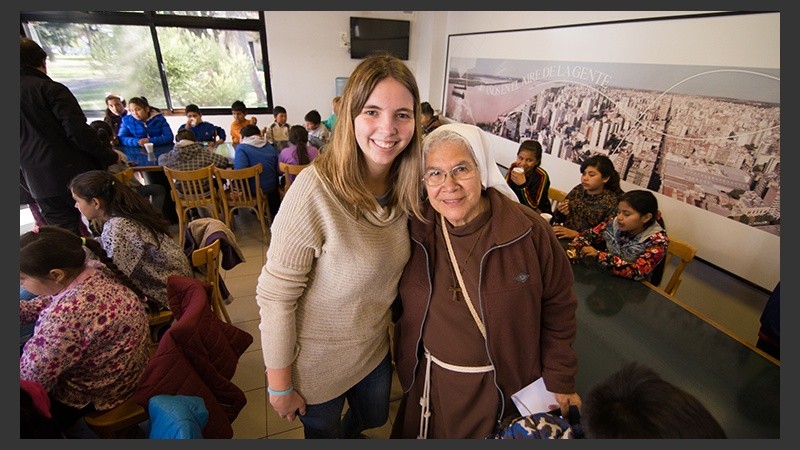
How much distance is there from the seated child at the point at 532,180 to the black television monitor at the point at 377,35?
4314 millimetres

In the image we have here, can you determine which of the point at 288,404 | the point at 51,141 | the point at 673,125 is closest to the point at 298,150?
the point at 51,141

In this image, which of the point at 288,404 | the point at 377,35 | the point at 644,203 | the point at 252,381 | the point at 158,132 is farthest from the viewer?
the point at 377,35

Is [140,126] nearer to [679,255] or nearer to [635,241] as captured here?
[635,241]

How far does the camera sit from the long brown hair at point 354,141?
878 mm

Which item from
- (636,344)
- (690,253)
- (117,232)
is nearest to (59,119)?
(117,232)

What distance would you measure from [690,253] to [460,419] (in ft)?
5.01

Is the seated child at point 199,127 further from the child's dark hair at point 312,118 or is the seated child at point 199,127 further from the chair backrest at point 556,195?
the chair backrest at point 556,195

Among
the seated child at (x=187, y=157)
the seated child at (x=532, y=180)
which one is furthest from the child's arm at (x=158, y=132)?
the seated child at (x=532, y=180)

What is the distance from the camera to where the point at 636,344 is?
1287 millimetres

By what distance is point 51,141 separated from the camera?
7.59 ft

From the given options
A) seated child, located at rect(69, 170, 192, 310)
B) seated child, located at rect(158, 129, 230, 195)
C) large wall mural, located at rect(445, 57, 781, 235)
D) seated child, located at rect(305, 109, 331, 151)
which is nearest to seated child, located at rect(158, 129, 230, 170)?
seated child, located at rect(158, 129, 230, 195)

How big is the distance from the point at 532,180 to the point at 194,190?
10.1 ft

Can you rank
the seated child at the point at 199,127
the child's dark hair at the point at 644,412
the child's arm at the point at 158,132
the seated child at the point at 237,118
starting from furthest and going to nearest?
the seated child at the point at 237,118
the seated child at the point at 199,127
the child's arm at the point at 158,132
the child's dark hair at the point at 644,412

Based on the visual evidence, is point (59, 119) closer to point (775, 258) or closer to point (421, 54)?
point (775, 258)
